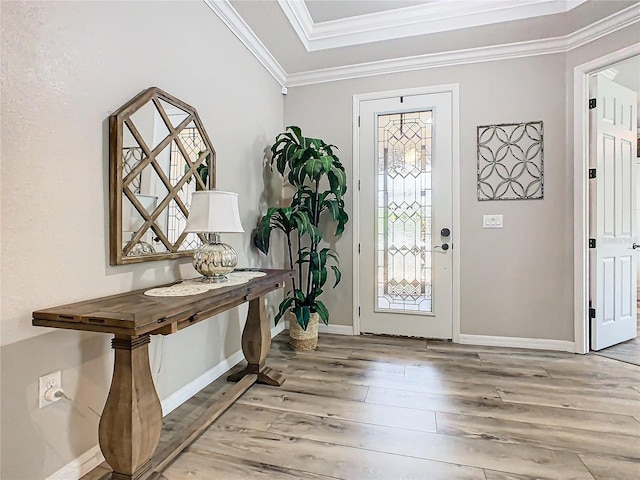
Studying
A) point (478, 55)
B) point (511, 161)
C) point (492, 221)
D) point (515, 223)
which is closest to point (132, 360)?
point (492, 221)

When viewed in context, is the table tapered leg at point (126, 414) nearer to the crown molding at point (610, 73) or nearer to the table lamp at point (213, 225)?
the table lamp at point (213, 225)

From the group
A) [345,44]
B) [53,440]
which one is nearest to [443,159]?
[345,44]

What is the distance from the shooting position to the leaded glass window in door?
3.21m

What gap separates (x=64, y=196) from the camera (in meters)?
1.36

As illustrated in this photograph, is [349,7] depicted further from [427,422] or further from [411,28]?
[427,422]

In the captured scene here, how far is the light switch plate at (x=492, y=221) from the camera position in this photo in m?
3.04

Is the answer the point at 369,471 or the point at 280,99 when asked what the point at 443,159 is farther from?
the point at 369,471

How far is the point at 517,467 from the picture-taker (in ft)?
4.89

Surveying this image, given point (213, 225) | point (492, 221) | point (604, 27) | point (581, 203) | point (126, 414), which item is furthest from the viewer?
point (492, 221)

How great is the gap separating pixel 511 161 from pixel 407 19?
153cm

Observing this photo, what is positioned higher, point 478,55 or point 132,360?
point 478,55

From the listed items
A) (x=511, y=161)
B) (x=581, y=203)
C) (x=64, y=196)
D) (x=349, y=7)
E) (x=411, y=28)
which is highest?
(x=349, y=7)

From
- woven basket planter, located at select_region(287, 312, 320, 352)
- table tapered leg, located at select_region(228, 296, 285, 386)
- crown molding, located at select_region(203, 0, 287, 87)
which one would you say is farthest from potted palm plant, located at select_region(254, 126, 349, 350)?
crown molding, located at select_region(203, 0, 287, 87)

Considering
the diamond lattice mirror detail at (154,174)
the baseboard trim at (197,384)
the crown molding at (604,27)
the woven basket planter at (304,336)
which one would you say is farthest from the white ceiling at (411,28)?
the baseboard trim at (197,384)
